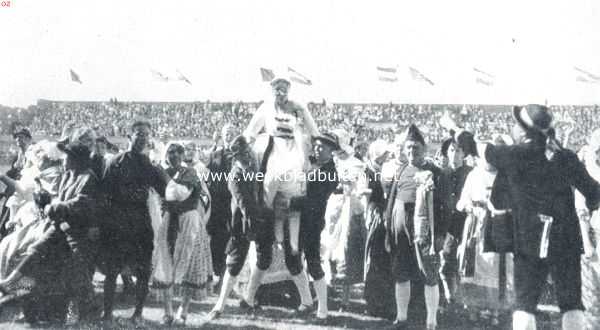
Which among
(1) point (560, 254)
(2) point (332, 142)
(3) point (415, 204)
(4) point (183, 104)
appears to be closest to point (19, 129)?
(2) point (332, 142)

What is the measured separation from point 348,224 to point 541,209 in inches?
115

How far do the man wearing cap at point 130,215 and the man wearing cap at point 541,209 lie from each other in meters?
2.97

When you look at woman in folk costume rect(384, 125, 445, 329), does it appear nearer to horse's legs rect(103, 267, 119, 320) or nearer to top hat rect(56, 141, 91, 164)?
horse's legs rect(103, 267, 119, 320)

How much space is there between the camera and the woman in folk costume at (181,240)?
18.7 feet

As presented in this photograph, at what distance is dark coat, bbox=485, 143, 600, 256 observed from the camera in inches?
171

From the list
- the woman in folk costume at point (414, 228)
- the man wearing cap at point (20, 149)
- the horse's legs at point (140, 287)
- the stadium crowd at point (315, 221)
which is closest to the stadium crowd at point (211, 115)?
the man wearing cap at point (20, 149)

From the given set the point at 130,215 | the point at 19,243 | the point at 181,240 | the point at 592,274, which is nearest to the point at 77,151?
the point at 130,215

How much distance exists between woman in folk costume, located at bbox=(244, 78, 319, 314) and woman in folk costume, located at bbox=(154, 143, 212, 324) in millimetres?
746

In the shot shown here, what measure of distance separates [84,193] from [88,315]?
1.23m

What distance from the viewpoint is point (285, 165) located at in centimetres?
625

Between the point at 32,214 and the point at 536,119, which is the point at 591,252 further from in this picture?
the point at 32,214

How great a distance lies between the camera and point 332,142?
256 inches

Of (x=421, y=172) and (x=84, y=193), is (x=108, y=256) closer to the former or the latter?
(x=84, y=193)

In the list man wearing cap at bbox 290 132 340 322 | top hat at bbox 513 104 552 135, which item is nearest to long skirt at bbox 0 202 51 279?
man wearing cap at bbox 290 132 340 322
